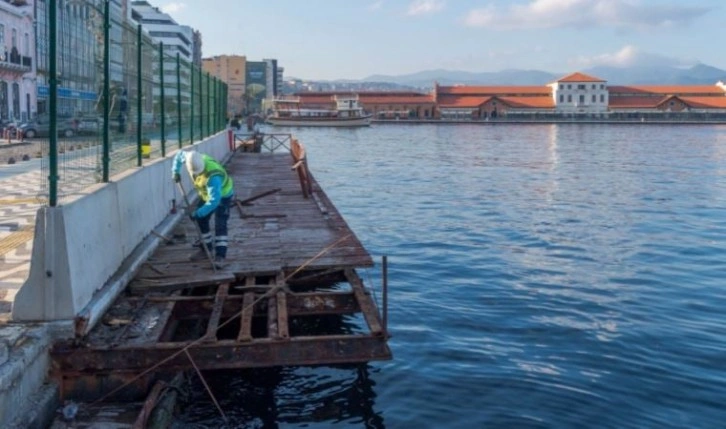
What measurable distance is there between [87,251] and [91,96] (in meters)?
1.93

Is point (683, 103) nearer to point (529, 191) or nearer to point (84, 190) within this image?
point (529, 191)

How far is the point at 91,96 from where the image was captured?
8656mm

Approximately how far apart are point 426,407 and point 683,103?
141 m

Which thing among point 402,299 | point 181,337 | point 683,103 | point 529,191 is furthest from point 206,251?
point 683,103

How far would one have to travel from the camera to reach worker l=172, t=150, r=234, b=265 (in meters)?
10.0

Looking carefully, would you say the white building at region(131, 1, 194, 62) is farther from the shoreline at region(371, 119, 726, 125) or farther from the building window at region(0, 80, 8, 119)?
the building window at region(0, 80, 8, 119)

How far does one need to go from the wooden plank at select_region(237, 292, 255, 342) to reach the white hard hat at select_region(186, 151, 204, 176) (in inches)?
78.9

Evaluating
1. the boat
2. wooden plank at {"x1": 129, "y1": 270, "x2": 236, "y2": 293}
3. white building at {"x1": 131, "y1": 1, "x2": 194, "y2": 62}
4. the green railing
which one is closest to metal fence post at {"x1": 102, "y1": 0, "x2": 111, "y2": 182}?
→ the green railing

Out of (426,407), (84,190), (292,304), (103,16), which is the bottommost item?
(426,407)

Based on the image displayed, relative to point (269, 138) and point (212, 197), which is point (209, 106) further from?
point (269, 138)

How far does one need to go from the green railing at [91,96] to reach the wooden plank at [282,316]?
229 centimetres

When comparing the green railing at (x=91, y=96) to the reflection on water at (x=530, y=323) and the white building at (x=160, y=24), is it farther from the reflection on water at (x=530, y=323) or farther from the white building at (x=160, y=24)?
the white building at (x=160, y=24)

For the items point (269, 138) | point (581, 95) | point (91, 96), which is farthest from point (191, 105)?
point (581, 95)

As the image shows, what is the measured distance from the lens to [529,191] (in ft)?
102
